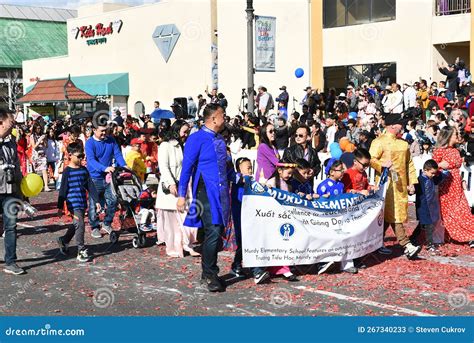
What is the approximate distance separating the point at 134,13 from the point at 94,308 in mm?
33409

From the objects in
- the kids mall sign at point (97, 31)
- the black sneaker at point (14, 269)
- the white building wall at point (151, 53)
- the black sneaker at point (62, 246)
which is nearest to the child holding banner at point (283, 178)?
the black sneaker at point (62, 246)

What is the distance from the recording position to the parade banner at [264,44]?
22.3 meters

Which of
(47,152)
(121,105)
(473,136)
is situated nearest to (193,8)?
(121,105)

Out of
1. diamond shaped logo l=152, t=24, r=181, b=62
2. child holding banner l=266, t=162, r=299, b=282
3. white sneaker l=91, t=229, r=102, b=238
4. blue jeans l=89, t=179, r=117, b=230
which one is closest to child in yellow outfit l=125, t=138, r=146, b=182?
blue jeans l=89, t=179, r=117, b=230

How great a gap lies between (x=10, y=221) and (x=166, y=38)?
2838 centimetres

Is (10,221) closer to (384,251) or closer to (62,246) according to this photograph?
(62,246)

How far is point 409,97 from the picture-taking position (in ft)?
67.8

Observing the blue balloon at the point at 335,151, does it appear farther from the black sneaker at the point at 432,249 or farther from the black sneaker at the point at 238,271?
the black sneaker at the point at 238,271

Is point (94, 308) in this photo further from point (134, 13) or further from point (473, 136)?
point (134, 13)

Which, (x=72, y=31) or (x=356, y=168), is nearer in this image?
(x=356, y=168)

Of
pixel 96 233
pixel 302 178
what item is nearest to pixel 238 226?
pixel 302 178

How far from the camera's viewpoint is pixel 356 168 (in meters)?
9.36

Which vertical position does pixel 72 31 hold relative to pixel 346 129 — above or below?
above

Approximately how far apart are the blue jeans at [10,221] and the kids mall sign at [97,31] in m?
32.4
